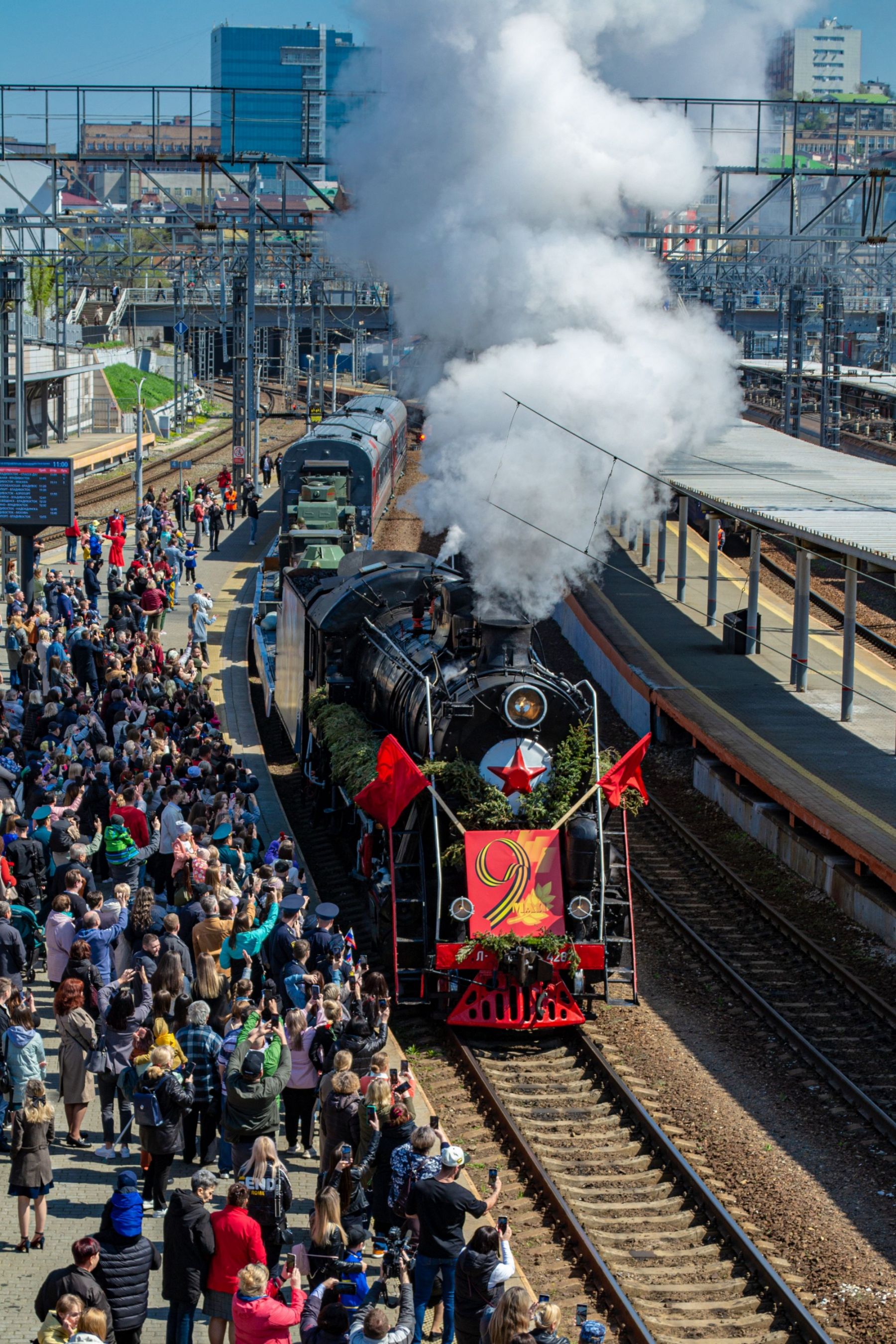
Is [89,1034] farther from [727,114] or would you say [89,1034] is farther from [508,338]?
[727,114]

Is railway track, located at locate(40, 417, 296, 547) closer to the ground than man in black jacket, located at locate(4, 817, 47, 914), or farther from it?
farther from it

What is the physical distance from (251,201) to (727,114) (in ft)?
36.5

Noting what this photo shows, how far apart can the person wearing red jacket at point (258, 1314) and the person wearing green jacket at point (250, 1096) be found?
6.38 ft

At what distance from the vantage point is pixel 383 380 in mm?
86688

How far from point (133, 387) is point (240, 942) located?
5888 cm

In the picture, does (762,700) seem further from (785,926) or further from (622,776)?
(622,776)

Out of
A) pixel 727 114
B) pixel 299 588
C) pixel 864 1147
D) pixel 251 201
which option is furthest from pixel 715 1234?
pixel 251 201

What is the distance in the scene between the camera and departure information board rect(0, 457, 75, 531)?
85.8 ft

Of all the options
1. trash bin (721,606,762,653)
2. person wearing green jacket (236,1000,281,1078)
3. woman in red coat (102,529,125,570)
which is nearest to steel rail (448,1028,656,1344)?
person wearing green jacket (236,1000,281,1078)

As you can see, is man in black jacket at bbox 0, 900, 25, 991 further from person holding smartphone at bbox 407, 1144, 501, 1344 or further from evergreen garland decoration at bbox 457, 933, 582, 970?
person holding smartphone at bbox 407, 1144, 501, 1344

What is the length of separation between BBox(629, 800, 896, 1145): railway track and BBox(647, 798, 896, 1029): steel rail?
0.01 metres

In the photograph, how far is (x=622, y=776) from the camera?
13.2 m

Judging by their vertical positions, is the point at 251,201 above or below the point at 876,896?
above

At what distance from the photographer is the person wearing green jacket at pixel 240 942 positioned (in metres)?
11.8
